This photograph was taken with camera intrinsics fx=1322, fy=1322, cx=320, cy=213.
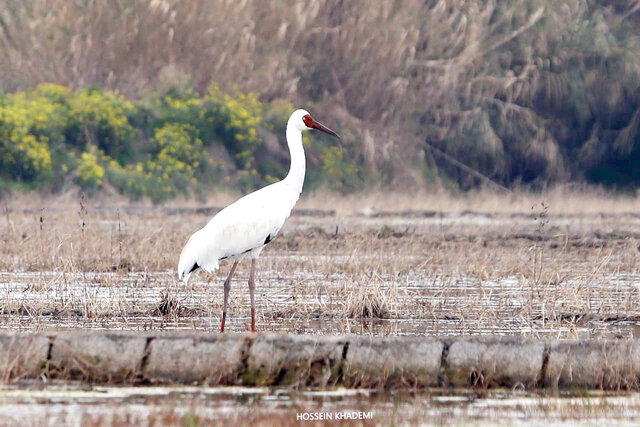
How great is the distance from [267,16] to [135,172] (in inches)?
358

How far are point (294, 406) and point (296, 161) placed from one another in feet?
13.9

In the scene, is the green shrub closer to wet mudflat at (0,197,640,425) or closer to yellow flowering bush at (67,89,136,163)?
yellow flowering bush at (67,89,136,163)

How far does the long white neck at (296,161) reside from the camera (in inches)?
438

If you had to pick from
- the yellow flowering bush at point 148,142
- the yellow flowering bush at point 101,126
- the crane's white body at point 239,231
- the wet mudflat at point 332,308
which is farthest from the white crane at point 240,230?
the yellow flowering bush at point 101,126

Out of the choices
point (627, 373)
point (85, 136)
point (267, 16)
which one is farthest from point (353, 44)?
point (627, 373)

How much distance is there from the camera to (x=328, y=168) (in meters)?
33.5

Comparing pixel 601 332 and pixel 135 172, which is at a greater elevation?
pixel 135 172

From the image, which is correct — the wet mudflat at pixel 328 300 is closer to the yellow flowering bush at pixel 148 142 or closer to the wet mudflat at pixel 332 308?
the wet mudflat at pixel 332 308

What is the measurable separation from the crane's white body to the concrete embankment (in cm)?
272

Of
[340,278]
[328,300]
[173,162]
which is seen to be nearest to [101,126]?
[173,162]

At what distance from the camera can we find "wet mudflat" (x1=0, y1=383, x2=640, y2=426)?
677 centimetres

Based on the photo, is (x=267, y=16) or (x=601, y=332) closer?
(x=601, y=332)

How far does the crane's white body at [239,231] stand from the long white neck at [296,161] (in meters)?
0.02

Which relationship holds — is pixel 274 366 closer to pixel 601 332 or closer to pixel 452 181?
pixel 601 332
